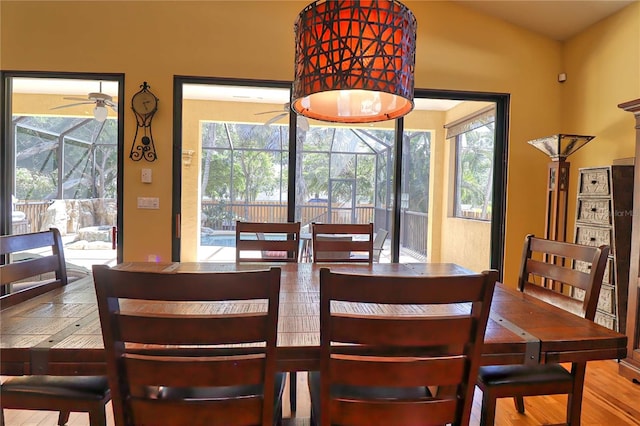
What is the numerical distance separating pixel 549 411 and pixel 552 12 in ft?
10.4

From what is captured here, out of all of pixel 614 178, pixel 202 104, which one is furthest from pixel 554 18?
pixel 202 104

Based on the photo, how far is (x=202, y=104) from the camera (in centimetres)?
368

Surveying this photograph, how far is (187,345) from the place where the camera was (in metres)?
0.93

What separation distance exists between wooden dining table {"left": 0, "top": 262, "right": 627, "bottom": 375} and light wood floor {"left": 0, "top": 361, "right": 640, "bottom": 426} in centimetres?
82

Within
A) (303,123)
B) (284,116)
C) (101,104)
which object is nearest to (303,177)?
(303,123)

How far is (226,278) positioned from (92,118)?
3.30 m

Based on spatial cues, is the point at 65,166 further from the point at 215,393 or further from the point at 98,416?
the point at 215,393

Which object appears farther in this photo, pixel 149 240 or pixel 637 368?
pixel 149 240

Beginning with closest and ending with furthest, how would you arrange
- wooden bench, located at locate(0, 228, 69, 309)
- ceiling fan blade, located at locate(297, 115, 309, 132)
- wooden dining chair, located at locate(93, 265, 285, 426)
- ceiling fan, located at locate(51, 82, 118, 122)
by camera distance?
wooden dining chair, located at locate(93, 265, 285, 426), wooden bench, located at locate(0, 228, 69, 309), ceiling fan, located at locate(51, 82, 118, 122), ceiling fan blade, located at locate(297, 115, 309, 132)

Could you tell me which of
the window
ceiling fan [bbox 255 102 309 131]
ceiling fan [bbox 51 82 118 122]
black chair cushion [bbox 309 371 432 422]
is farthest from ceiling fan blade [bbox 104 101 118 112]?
the window

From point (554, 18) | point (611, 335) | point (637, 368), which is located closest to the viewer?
point (611, 335)

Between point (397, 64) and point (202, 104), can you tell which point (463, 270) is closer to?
point (397, 64)

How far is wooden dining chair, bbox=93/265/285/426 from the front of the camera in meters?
0.87

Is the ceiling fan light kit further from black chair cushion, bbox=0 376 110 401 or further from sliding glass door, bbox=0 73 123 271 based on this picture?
black chair cushion, bbox=0 376 110 401
